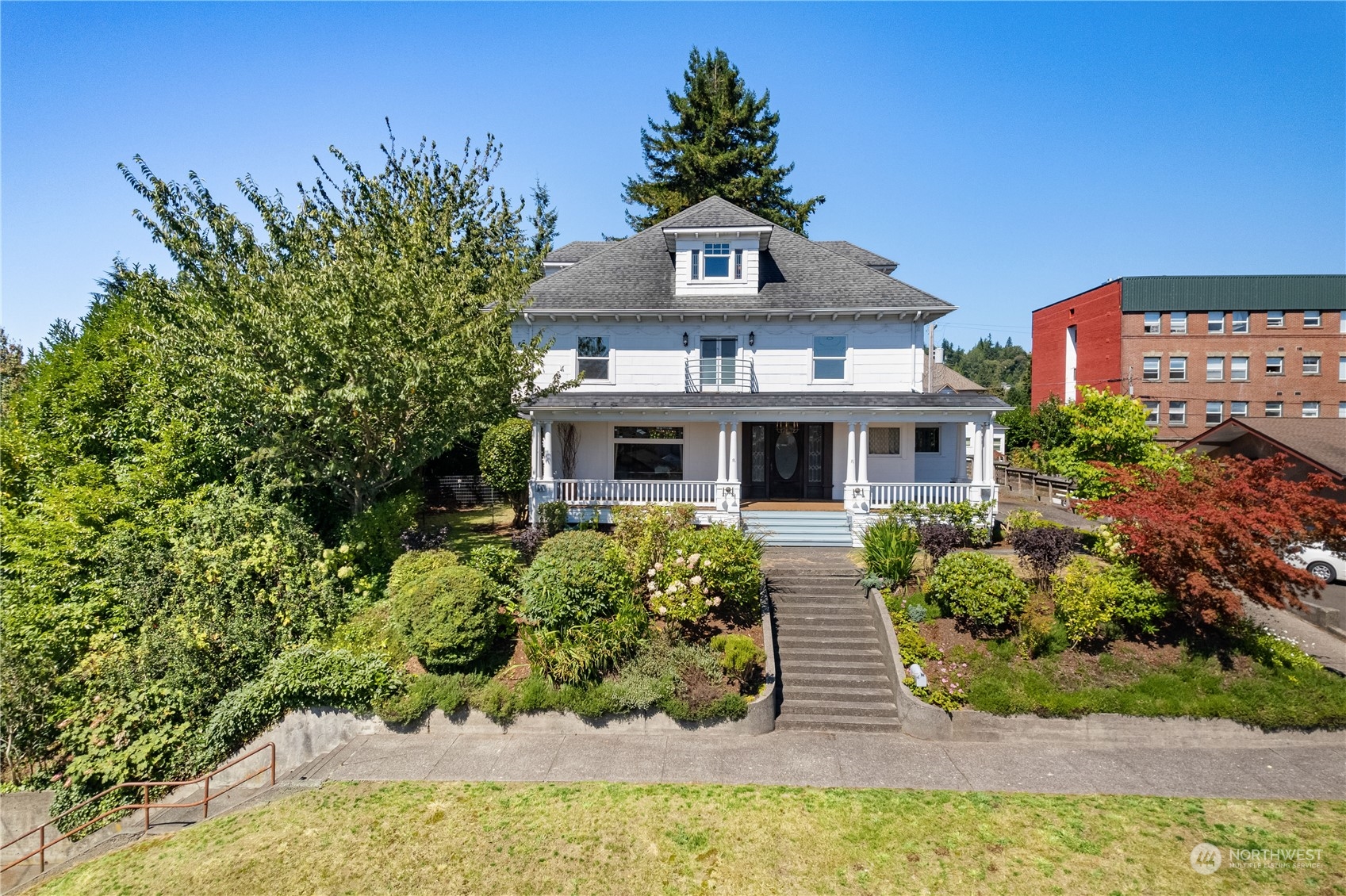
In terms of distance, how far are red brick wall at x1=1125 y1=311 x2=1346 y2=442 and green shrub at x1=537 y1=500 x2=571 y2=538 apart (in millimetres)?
38907

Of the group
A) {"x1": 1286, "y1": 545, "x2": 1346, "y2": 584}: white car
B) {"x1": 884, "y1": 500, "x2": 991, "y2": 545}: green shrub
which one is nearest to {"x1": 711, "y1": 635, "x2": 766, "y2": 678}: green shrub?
{"x1": 884, "y1": 500, "x2": 991, "y2": 545}: green shrub

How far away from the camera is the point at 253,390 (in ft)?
37.5

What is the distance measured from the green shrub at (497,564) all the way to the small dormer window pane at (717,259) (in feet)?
→ 37.9

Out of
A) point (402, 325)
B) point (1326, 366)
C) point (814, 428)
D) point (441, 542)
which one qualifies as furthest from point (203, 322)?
point (1326, 366)

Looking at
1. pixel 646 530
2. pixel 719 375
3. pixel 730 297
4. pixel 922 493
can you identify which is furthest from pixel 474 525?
pixel 922 493

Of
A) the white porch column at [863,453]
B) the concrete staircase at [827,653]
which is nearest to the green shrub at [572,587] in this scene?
the concrete staircase at [827,653]

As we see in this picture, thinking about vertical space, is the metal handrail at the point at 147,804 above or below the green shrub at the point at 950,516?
below

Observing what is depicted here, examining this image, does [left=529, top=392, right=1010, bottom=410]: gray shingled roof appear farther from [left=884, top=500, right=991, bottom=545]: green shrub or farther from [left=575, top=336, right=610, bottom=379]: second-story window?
[left=884, top=500, right=991, bottom=545]: green shrub

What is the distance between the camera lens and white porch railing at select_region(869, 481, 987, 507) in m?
17.0

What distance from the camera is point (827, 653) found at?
1126 centimetres

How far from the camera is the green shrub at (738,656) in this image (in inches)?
400

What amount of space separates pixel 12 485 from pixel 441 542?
10.2m

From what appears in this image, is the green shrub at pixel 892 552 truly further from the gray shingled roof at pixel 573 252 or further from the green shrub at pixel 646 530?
the gray shingled roof at pixel 573 252

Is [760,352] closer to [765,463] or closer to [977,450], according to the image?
[765,463]
